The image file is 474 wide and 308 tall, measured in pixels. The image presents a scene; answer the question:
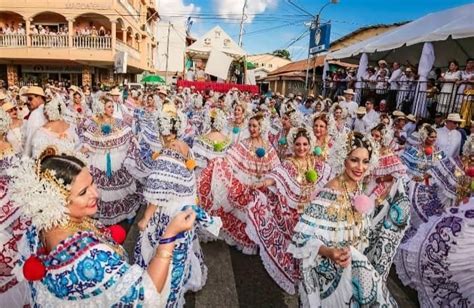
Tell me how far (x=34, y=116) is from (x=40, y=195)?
5.04 meters

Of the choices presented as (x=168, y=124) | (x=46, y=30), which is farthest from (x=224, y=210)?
(x=46, y=30)

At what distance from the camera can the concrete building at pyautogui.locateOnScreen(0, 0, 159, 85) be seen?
26969mm

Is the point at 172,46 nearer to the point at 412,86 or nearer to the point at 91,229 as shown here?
the point at 412,86

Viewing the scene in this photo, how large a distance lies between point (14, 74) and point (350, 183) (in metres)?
32.6

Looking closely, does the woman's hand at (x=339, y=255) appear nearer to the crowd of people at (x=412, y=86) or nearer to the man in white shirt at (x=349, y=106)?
the crowd of people at (x=412, y=86)

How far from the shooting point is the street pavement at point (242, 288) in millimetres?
4137

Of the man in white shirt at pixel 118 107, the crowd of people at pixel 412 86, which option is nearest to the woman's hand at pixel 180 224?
the man in white shirt at pixel 118 107

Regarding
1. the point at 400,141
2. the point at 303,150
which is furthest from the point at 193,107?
the point at 303,150

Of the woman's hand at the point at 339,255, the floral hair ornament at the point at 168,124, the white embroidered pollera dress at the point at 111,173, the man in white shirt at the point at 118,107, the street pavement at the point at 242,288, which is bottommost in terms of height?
the street pavement at the point at 242,288

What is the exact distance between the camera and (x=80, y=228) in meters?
1.98

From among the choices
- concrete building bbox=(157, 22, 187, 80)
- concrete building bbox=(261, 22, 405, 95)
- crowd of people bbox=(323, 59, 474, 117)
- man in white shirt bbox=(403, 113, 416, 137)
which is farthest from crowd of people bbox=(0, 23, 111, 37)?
concrete building bbox=(157, 22, 187, 80)

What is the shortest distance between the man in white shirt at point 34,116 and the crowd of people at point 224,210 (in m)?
0.03

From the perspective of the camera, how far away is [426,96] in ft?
35.7

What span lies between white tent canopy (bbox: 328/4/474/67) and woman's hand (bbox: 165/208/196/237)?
8684 mm
